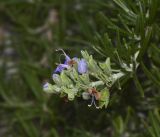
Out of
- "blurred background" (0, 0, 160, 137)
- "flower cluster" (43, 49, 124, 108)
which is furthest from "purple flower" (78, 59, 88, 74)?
"blurred background" (0, 0, 160, 137)

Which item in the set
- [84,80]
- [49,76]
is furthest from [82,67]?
[49,76]

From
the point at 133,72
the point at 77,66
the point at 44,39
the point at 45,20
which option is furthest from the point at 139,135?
the point at 45,20

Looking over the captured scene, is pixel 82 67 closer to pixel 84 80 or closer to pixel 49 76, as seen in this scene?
pixel 84 80

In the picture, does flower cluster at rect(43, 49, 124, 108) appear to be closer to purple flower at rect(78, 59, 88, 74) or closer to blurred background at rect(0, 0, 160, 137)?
purple flower at rect(78, 59, 88, 74)

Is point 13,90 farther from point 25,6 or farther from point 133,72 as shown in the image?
point 133,72

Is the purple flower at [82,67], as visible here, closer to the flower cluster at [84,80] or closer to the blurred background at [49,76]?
the flower cluster at [84,80]
